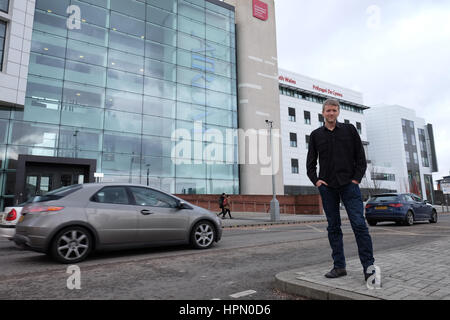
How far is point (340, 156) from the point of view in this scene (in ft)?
11.3

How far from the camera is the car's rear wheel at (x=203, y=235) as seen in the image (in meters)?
6.52

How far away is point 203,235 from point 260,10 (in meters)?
33.3

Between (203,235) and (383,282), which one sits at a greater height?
(203,235)

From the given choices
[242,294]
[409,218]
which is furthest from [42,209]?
[409,218]

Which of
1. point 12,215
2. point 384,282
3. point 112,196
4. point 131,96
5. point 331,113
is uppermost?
point 131,96

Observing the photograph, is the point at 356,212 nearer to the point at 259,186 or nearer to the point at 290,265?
the point at 290,265

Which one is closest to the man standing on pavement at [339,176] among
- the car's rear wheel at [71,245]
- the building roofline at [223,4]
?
the car's rear wheel at [71,245]

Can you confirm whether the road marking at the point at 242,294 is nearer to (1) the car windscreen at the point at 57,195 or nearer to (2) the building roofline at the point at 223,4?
(1) the car windscreen at the point at 57,195

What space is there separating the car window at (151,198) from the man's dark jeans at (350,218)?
3.62 meters

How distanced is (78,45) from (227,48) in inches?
575

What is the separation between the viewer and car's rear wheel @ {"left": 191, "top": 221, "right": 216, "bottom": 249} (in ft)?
21.4

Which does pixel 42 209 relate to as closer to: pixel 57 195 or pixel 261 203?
pixel 57 195

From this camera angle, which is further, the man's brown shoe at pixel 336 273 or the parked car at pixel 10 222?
the parked car at pixel 10 222

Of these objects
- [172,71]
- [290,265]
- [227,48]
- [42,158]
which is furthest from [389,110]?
[290,265]
